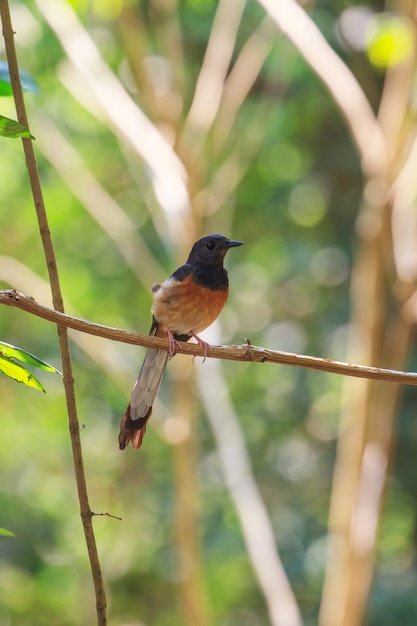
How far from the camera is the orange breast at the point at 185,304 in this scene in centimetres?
349

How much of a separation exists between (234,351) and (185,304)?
1.34 m

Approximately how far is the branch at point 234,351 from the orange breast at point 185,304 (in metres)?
1.15

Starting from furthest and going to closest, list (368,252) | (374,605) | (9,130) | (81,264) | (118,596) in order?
1. (118,596)
2. (81,264)
3. (374,605)
4. (368,252)
5. (9,130)

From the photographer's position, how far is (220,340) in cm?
665

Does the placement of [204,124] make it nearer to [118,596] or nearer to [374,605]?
[374,605]

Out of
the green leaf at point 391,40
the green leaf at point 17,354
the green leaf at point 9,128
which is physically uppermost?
the green leaf at point 391,40

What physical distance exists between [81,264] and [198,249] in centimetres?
509

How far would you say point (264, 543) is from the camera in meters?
5.37

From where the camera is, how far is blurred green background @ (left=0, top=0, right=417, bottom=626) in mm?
6734

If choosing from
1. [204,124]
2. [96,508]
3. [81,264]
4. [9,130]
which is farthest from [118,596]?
[9,130]


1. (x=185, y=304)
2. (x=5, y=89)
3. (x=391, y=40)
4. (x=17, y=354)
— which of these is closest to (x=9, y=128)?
(x=5, y=89)

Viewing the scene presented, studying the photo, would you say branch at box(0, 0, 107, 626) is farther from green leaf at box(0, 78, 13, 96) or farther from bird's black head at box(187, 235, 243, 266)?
bird's black head at box(187, 235, 243, 266)

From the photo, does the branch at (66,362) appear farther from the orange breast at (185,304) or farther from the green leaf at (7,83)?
the orange breast at (185,304)

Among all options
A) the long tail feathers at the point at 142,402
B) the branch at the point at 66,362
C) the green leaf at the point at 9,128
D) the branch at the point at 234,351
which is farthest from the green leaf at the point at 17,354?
the long tail feathers at the point at 142,402
